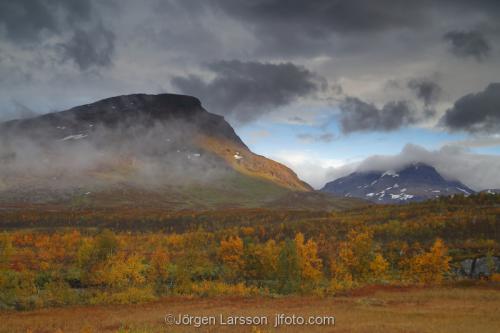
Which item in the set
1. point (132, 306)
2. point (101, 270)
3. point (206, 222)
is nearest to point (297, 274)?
point (132, 306)

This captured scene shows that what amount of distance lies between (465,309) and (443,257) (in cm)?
4475

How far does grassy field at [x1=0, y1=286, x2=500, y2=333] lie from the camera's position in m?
25.5

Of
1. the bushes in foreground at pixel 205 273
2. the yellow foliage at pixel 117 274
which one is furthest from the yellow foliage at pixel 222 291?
the yellow foliage at pixel 117 274

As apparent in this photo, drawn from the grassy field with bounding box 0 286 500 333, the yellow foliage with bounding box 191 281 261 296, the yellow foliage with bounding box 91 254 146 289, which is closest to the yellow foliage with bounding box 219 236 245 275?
the yellow foliage with bounding box 91 254 146 289

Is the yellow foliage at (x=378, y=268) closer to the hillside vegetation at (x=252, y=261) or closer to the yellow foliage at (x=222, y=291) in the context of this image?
the hillside vegetation at (x=252, y=261)

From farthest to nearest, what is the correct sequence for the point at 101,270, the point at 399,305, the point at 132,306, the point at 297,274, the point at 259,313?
the point at 101,270 < the point at 297,274 < the point at 132,306 < the point at 399,305 < the point at 259,313

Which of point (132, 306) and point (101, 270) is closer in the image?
point (132, 306)

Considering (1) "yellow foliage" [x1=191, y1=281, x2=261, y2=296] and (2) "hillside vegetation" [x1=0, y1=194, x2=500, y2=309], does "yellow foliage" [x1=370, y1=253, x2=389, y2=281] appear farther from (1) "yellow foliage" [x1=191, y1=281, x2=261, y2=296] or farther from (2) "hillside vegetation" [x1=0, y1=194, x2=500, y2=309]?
(1) "yellow foliage" [x1=191, y1=281, x2=261, y2=296]

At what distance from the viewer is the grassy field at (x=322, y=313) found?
2555cm

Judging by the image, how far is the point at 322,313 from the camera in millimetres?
31266

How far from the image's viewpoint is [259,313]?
1238 inches

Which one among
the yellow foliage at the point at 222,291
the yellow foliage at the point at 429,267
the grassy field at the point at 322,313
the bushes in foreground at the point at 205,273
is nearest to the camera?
the grassy field at the point at 322,313

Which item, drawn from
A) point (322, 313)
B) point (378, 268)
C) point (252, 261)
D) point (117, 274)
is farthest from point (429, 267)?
point (117, 274)

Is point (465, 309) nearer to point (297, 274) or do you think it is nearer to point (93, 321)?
point (297, 274)
